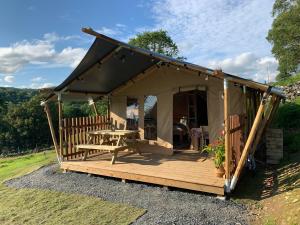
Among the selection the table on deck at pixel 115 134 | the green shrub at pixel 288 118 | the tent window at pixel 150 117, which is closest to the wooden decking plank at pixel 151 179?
the table on deck at pixel 115 134

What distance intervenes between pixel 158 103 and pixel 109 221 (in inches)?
192

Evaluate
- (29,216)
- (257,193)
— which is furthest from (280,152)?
(29,216)

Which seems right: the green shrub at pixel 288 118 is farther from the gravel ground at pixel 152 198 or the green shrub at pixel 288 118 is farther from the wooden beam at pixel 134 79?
the gravel ground at pixel 152 198

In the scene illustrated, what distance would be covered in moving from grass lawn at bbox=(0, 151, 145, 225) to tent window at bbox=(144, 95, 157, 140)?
3748 millimetres

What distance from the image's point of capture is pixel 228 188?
5.43 meters

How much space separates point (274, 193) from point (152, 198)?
2250 millimetres

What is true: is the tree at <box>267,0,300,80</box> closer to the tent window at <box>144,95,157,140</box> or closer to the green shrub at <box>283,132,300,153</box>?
the green shrub at <box>283,132,300,153</box>

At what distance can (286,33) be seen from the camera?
74.8 feet

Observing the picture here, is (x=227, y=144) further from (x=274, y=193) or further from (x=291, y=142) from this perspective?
(x=291, y=142)

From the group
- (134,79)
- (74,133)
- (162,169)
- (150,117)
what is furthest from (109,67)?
(162,169)

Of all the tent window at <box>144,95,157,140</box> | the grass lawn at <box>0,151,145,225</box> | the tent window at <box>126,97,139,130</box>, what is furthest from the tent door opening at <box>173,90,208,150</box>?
the grass lawn at <box>0,151,145,225</box>

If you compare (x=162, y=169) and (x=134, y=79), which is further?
(x=134, y=79)

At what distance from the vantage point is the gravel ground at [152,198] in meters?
4.73

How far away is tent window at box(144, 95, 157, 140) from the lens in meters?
9.31
